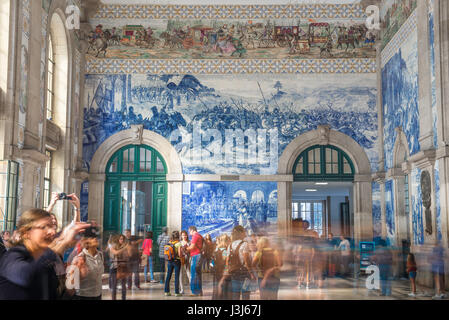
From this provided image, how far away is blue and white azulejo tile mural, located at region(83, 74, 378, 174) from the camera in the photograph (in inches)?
709

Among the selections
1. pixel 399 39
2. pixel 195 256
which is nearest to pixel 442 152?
pixel 399 39

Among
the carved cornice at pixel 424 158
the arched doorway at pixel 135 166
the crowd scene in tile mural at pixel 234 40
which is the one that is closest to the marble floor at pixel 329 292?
the carved cornice at pixel 424 158

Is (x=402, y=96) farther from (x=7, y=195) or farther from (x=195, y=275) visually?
(x=7, y=195)

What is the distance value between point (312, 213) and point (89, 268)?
87.0 ft

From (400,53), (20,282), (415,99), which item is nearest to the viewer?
(20,282)

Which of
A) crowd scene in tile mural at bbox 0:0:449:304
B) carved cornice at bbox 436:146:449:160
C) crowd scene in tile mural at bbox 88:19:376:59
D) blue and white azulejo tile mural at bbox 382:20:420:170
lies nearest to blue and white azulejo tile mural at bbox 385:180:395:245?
crowd scene in tile mural at bbox 0:0:449:304

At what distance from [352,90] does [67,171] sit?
33.0 feet

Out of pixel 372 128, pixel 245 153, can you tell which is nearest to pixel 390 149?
pixel 372 128

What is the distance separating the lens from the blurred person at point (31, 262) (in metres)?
2.79

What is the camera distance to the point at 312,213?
100ft

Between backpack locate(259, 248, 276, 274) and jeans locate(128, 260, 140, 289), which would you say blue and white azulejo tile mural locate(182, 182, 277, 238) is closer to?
jeans locate(128, 260, 140, 289)

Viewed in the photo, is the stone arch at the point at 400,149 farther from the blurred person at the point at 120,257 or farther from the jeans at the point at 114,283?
the jeans at the point at 114,283

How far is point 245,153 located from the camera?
18.0 meters
